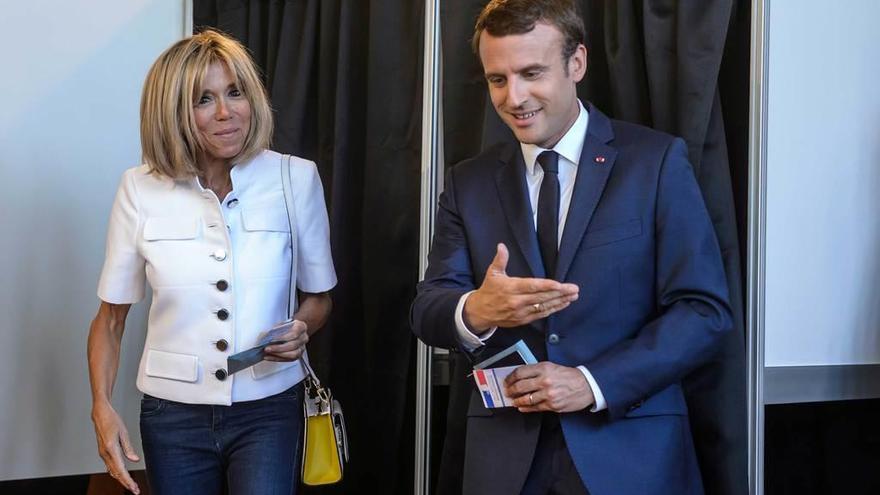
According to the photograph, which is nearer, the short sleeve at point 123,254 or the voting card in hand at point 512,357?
the voting card in hand at point 512,357

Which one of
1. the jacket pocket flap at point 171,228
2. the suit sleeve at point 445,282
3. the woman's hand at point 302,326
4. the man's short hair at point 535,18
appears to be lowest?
the woman's hand at point 302,326

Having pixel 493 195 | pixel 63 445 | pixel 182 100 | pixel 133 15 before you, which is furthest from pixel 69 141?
pixel 493 195

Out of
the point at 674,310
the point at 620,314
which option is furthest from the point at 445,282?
the point at 674,310

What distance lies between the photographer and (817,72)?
2391mm

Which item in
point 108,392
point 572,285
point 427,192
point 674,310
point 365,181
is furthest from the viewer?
point 365,181

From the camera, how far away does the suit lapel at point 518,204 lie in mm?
2082

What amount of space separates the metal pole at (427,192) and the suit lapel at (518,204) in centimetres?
67

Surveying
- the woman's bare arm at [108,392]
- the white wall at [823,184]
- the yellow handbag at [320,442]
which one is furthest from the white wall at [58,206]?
the white wall at [823,184]

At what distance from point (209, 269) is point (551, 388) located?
0.88 m

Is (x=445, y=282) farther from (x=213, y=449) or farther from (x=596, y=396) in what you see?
(x=213, y=449)

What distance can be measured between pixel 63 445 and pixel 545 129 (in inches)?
88.2

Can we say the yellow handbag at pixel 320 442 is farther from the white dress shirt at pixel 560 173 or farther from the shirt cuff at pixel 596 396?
the shirt cuff at pixel 596 396

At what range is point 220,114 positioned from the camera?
2359 mm

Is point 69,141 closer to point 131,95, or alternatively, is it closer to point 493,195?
point 131,95
